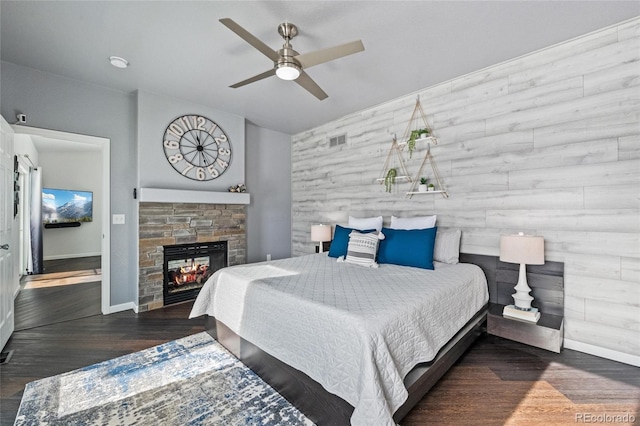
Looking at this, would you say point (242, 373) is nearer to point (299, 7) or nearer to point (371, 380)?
point (371, 380)

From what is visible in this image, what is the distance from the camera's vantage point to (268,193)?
529cm

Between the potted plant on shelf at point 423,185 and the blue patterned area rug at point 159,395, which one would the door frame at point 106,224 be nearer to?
the blue patterned area rug at point 159,395

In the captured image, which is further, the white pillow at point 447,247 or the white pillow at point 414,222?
the white pillow at point 414,222

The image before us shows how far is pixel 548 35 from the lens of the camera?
2.50 meters

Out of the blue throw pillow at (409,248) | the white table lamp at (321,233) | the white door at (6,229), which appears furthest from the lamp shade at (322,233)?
the white door at (6,229)

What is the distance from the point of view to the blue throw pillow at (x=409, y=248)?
294 centimetres

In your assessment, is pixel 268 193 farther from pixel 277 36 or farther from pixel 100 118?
pixel 277 36

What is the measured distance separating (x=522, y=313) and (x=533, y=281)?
373 mm

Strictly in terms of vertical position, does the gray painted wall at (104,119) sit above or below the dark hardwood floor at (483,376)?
above

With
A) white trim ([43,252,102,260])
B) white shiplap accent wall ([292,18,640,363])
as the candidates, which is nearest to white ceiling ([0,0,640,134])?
white shiplap accent wall ([292,18,640,363])

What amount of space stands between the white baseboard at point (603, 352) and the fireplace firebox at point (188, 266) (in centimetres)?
419

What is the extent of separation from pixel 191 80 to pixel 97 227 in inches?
262

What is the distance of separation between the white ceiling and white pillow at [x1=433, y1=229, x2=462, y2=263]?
181 centimetres

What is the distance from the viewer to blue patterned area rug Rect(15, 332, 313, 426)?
1.73 metres
